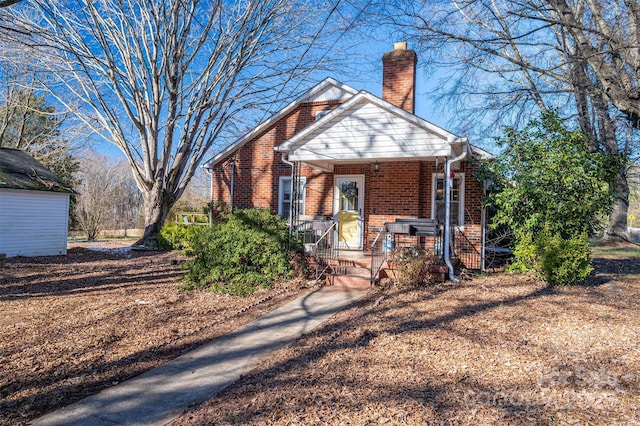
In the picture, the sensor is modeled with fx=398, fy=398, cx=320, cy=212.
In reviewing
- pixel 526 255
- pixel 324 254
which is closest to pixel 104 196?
pixel 324 254

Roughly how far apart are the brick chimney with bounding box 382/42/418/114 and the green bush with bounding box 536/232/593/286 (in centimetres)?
583

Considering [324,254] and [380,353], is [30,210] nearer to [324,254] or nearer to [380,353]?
[324,254]

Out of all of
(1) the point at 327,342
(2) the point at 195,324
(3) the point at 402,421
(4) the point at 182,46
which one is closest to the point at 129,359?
(2) the point at 195,324

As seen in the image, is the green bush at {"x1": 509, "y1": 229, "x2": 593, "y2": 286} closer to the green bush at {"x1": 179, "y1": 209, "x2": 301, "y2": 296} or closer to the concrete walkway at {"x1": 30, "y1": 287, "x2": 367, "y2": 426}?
the concrete walkway at {"x1": 30, "y1": 287, "x2": 367, "y2": 426}

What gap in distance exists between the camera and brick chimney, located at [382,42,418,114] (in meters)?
11.8

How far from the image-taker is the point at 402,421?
316 cm

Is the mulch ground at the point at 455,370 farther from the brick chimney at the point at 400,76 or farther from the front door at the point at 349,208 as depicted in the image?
the brick chimney at the point at 400,76

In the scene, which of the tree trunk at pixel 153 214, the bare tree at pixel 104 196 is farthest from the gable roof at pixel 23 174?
the bare tree at pixel 104 196

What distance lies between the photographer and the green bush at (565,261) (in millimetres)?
7590

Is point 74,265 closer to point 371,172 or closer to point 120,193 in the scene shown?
point 371,172

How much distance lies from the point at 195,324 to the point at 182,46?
40.2 feet

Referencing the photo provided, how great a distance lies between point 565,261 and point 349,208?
592 cm

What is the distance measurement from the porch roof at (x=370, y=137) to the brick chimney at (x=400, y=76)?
2.99m

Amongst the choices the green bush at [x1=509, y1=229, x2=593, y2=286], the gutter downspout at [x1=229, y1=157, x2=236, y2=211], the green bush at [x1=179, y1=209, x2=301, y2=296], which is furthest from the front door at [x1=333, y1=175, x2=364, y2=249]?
the green bush at [x1=509, y1=229, x2=593, y2=286]
